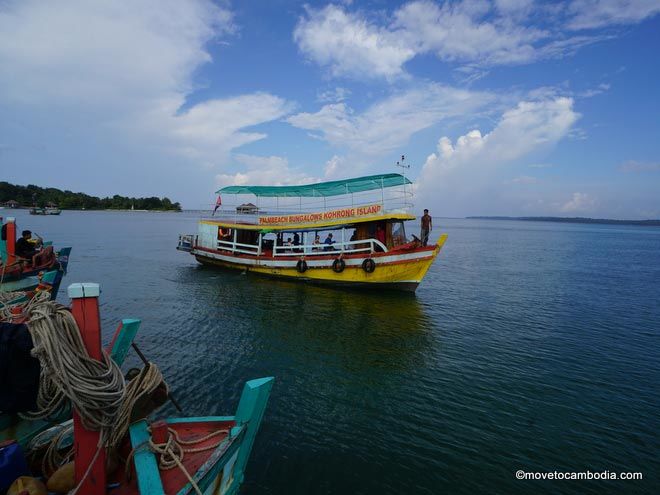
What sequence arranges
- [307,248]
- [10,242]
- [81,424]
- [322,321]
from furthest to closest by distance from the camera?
1. [307,248]
2. [322,321]
3. [10,242]
4. [81,424]

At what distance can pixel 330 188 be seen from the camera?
21094 millimetres

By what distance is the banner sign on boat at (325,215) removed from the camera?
19000 millimetres

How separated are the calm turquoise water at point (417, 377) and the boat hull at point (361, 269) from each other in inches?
31.8

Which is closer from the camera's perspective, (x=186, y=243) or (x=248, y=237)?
(x=248, y=237)

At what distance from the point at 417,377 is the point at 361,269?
9.59m

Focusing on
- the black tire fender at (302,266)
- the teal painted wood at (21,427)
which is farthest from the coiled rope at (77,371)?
the black tire fender at (302,266)

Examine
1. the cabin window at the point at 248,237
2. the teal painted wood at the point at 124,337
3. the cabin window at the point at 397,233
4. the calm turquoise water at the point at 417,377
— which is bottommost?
the calm turquoise water at the point at 417,377

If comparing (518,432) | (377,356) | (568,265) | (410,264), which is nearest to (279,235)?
(410,264)

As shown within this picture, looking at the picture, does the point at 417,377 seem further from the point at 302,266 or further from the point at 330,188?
the point at 330,188

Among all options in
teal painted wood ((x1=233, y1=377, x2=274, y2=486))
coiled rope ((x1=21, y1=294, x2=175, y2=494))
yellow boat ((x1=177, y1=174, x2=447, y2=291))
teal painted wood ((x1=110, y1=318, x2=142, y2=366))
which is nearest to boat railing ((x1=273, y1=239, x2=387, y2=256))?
yellow boat ((x1=177, y1=174, x2=447, y2=291))

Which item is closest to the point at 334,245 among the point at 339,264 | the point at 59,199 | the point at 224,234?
the point at 339,264

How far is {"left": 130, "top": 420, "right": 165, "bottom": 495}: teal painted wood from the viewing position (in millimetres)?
3377

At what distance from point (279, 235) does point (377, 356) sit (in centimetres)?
1353

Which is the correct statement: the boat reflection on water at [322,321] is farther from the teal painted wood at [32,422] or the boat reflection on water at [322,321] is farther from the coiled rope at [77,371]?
the coiled rope at [77,371]
